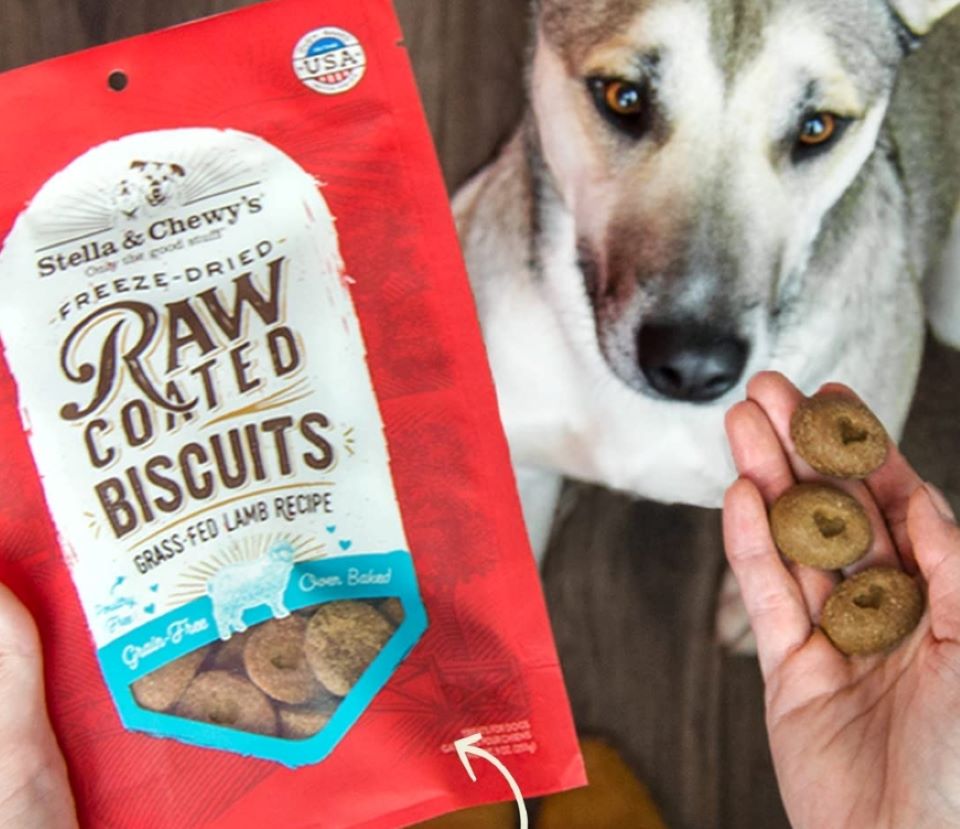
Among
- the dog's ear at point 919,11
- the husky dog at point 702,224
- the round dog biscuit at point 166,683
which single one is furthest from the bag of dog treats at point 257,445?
the dog's ear at point 919,11

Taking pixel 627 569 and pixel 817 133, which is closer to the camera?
pixel 817 133

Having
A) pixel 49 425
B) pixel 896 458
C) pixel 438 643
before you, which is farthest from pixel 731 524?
pixel 49 425

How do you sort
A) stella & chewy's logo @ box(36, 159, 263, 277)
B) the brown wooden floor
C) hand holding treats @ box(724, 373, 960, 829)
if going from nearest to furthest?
hand holding treats @ box(724, 373, 960, 829) → stella & chewy's logo @ box(36, 159, 263, 277) → the brown wooden floor

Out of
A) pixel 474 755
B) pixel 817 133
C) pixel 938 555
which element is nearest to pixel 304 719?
pixel 474 755

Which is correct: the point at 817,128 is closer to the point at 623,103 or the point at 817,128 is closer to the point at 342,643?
the point at 623,103

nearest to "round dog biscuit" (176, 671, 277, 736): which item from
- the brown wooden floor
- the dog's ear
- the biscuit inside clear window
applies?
the biscuit inside clear window

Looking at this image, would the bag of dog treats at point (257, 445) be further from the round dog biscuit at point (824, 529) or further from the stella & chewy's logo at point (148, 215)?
the round dog biscuit at point (824, 529)

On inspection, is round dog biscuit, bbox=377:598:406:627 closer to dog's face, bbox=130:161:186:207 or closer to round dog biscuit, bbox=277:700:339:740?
round dog biscuit, bbox=277:700:339:740
